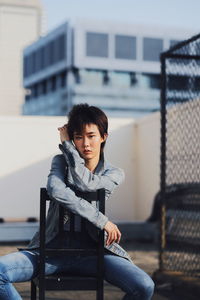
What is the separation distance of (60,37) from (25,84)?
16815mm

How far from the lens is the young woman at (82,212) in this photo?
2.58m

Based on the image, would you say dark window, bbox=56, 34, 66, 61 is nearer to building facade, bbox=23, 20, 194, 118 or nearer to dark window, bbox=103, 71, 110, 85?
building facade, bbox=23, 20, 194, 118

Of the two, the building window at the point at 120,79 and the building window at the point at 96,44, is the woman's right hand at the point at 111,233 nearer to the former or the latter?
the building window at the point at 96,44

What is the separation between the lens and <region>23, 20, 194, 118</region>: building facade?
96.8 meters

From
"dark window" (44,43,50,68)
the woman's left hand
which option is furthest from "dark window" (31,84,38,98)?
the woman's left hand

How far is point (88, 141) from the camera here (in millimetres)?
2791

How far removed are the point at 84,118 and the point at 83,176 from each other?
0.93ft

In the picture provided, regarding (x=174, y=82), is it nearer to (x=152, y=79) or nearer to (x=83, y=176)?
(x=83, y=176)

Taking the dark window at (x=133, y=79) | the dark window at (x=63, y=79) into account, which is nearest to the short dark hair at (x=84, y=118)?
the dark window at (x=63, y=79)

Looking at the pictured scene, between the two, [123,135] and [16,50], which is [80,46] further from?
[16,50]

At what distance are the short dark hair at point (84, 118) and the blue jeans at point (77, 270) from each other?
0.59 meters

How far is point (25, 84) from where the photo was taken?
4478 inches

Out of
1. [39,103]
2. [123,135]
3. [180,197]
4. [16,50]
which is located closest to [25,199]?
[123,135]

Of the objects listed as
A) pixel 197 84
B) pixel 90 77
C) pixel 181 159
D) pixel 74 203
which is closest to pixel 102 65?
pixel 90 77
